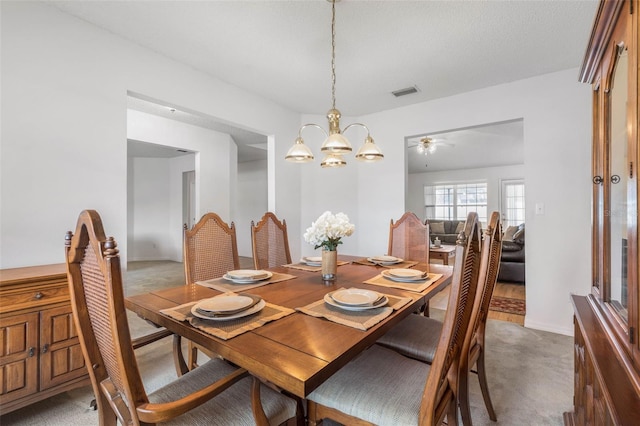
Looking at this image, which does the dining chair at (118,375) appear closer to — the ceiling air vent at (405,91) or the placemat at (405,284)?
the placemat at (405,284)

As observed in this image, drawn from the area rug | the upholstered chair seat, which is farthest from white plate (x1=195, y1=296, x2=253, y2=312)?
the area rug

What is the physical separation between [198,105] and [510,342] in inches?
139

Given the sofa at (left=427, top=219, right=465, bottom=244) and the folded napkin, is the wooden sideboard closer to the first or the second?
the folded napkin

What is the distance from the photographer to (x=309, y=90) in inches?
130

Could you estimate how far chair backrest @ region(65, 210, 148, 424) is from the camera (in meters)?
0.77

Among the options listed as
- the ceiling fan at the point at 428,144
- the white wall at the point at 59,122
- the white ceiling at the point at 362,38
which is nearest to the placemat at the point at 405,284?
the white ceiling at the point at 362,38

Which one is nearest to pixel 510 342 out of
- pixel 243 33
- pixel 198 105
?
pixel 243 33

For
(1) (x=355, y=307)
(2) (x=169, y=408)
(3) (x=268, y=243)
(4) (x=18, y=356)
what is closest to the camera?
(2) (x=169, y=408)

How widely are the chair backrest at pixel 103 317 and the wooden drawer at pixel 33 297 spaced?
1.07 meters

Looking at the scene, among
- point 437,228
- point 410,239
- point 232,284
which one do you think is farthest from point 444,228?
point 232,284

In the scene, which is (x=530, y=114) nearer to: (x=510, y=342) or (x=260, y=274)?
(x=510, y=342)

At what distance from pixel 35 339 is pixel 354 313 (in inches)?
70.3

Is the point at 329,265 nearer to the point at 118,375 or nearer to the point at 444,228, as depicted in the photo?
the point at 118,375

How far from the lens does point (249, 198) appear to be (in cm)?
788
